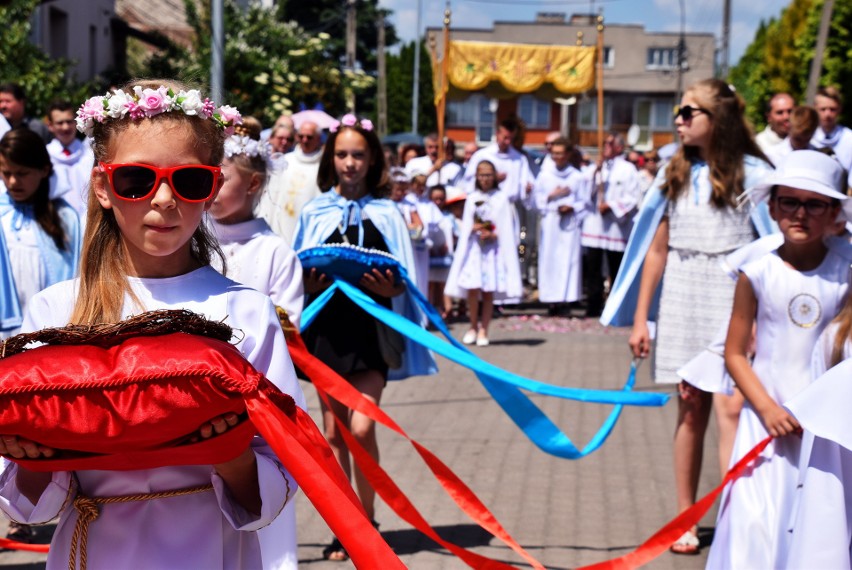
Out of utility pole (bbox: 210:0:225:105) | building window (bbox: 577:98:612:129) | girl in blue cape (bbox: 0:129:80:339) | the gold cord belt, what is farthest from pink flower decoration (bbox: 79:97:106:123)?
building window (bbox: 577:98:612:129)

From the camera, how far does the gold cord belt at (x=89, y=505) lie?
2.78 m

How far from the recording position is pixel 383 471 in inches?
159

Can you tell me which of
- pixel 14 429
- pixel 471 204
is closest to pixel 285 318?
pixel 14 429

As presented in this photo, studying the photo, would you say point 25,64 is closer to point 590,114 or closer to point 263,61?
point 263,61

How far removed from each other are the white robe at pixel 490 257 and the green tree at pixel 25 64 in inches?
285

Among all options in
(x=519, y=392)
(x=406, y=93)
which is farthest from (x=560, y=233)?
(x=406, y=93)

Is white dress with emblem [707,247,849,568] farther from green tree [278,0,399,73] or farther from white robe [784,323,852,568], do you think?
green tree [278,0,399,73]

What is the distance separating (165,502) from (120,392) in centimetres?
48

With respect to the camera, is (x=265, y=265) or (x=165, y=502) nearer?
(x=165, y=502)

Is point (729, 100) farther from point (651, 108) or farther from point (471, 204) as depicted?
point (651, 108)

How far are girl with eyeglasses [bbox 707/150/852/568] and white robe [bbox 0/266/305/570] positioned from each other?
97.1 inches

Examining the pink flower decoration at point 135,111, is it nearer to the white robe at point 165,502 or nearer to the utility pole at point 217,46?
the white robe at point 165,502

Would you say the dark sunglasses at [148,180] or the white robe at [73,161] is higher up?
the dark sunglasses at [148,180]

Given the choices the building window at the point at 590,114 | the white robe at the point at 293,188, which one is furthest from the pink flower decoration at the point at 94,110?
the building window at the point at 590,114
